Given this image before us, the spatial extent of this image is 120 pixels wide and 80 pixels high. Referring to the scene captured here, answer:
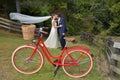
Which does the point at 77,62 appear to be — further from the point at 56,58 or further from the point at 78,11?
the point at 78,11

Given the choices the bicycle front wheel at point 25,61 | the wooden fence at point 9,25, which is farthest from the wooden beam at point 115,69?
the wooden fence at point 9,25

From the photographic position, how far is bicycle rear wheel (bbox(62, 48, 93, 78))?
794 centimetres

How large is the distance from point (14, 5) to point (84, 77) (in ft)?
58.7

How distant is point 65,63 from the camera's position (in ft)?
26.4

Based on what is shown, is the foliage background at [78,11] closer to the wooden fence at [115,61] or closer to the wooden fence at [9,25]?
the wooden fence at [9,25]

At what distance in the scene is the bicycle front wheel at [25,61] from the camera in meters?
8.06

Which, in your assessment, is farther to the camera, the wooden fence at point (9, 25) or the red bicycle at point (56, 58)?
the wooden fence at point (9, 25)

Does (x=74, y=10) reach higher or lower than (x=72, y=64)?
lower

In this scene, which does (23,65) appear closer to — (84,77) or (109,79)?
(84,77)

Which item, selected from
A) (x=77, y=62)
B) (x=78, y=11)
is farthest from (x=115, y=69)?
(x=78, y=11)

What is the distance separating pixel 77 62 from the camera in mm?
8102

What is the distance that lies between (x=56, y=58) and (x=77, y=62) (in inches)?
23.0

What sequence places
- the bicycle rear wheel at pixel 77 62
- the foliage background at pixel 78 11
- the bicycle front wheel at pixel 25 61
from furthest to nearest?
the foliage background at pixel 78 11, the bicycle front wheel at pixel 25 61, the bicycle rear wheel at pixel 77 62

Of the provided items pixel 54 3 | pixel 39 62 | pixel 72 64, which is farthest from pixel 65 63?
pixel 54 3
